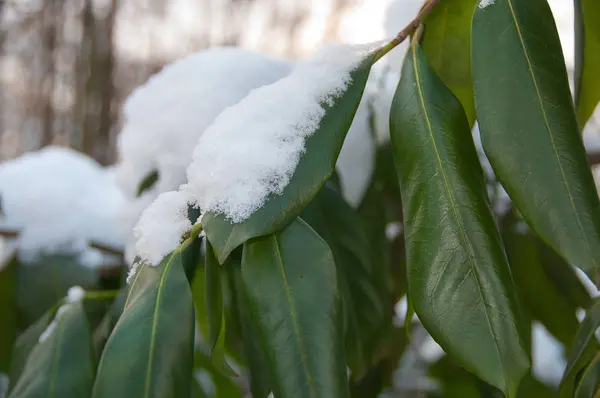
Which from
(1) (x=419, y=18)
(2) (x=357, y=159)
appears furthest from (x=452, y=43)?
(2) (x=357, y=159)

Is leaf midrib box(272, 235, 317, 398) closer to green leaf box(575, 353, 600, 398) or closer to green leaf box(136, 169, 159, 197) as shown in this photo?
green leaf box(575, 353, 600, 398)

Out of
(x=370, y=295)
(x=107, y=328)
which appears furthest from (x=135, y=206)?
(x=370, y=295)

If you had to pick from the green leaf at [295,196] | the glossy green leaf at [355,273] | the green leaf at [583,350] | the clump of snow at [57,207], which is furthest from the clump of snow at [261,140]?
the clump of snow at [57,207]

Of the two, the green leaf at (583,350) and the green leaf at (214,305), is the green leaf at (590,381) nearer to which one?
the green leaf at (583,350)

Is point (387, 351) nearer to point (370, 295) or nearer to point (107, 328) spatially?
point (370, 295)

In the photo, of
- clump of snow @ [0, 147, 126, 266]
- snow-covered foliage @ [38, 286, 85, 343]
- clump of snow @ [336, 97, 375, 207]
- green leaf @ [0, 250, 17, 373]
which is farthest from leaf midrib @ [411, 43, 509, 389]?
green leaf @ [0, 250, 17, 373]

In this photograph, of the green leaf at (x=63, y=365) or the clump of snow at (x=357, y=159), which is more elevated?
the clump of snow at (x=357, y=159)
